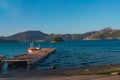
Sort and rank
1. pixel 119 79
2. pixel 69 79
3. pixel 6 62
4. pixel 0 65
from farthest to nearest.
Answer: pixel 6 62
pixel 0 65
pixel 69 79
pixel 119 79

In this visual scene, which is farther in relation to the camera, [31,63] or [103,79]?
[31,63]

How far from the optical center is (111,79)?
67.6ft

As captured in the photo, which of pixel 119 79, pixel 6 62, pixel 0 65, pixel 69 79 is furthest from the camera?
pixel 6 62

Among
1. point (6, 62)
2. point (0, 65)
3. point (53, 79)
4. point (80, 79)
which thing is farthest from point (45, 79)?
point (6, 62)

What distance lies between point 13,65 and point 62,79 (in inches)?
1003

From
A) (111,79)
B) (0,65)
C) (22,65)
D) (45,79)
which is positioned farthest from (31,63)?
(111,79)

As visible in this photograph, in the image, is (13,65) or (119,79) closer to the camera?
Answer: (119,79)

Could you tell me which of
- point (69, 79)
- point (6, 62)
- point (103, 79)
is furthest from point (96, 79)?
point (6, 62)

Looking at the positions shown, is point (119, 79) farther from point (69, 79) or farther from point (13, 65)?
point (13, 65)

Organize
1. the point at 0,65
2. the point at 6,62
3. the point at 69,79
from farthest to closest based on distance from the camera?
the point at 6,62 < the point at 0,65 < the point at 69,79

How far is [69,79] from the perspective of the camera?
2177 cm

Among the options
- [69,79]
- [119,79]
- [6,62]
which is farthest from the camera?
[6,62]

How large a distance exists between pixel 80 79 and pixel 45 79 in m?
2.86

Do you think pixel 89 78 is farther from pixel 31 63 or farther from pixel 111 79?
pixel 31 63
